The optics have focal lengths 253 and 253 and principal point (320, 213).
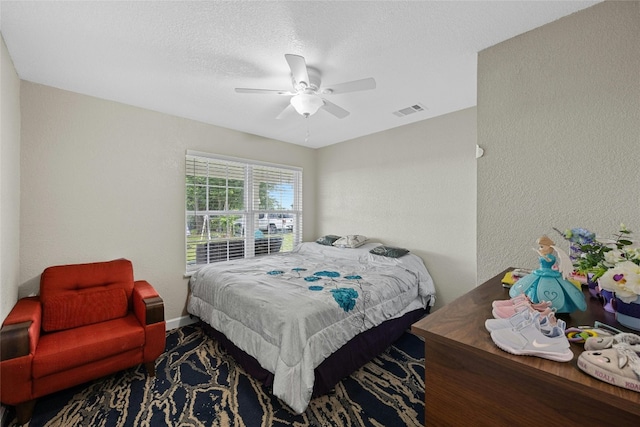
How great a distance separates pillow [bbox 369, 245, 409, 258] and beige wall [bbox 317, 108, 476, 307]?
23 cm

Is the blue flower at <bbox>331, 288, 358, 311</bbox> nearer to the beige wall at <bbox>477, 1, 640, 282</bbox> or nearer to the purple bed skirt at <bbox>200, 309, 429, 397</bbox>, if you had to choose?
the purple bed skirt at <bbox>200, 309, 429, 397</bbox>

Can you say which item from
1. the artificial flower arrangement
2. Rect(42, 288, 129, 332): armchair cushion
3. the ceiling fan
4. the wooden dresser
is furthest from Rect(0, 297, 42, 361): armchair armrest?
the artificial flower arrangement

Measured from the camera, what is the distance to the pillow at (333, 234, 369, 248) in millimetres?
3686

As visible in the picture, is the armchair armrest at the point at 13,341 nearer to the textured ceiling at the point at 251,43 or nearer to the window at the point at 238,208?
the window at the point at 238,208

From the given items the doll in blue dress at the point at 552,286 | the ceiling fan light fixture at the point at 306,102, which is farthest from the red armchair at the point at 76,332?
the doll in blue dress at the point at 552,286

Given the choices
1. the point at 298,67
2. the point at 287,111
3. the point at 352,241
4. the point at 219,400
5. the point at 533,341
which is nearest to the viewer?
the point at 533,341

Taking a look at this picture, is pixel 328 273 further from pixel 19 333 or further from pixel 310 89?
pixel 19 333

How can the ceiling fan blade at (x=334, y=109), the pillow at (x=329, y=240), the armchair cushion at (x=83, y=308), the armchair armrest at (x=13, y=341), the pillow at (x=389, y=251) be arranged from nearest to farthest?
the armchair armrest at (x=13, y=341) → the armchair cushion at (x=83, y=308) → the ceiling fan blade at (x=334, y=109) → the pillow at (x=389, y=251) → the pillow at (x=329, y=240)

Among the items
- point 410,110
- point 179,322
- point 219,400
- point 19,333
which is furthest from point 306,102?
point 179,322

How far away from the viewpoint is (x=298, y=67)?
1729 mm

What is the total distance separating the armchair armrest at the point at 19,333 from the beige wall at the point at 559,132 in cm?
308

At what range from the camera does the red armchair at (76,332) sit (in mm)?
1591

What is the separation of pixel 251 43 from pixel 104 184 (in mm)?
2171

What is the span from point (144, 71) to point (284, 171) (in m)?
2.39
